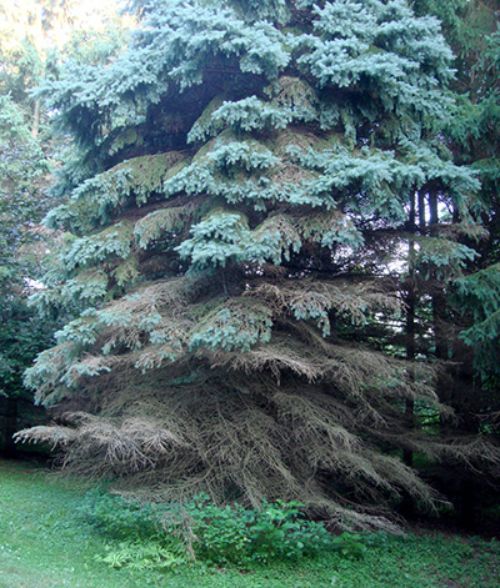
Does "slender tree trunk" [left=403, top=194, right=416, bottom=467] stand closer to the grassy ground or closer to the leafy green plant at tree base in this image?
the grassy ground

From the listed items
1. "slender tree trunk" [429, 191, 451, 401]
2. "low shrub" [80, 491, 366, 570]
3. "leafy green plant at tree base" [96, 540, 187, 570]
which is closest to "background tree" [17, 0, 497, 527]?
"low shrub" [80, 491, 366, 570]

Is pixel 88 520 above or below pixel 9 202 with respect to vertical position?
below

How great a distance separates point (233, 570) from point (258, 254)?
3.43 meters

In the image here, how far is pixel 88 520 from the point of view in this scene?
7.19 meters

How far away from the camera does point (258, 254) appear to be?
21.1 feet

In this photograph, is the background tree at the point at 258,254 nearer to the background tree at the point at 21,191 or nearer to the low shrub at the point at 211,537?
the low shrub at the point at 211,537

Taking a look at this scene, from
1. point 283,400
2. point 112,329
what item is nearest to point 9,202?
point 112,329

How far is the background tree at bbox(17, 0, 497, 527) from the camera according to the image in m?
6.75

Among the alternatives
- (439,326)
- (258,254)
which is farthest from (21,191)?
(439,326)

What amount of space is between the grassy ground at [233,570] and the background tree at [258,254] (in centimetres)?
58

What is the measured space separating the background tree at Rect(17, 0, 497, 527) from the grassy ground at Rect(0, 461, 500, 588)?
0.58 metres

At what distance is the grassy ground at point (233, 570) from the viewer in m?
5.48

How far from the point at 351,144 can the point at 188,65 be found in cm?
240

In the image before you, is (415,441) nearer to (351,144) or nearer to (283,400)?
(283,400)
